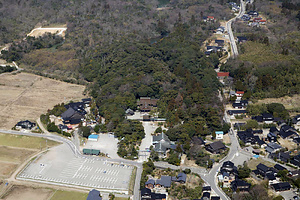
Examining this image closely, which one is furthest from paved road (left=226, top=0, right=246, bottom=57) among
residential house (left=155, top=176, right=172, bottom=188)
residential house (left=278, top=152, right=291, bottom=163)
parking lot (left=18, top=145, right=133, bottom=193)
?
parking lot (left=18, top=145, right=133, bottom=193)

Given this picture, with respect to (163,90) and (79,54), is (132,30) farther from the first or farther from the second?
(163,90)

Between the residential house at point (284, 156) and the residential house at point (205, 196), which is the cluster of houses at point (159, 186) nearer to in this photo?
the residential house at point (205, 196)

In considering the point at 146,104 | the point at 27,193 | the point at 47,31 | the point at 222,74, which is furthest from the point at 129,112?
the point at 47,31

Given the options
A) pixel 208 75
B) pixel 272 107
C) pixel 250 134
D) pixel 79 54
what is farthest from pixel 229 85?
pixel 79 54

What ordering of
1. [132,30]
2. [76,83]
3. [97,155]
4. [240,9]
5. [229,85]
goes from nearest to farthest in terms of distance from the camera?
[97,155] → [229,85] → [76,83] → [132,30] → [240,9]

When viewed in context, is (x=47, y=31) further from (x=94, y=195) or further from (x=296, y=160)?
(x=296, y=160)

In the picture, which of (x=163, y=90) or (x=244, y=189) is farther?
(x=163, y=90)

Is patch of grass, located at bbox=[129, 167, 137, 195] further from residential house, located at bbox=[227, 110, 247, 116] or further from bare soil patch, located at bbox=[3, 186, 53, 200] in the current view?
residential house, located at bbox=[227, 110, 247, 116]
